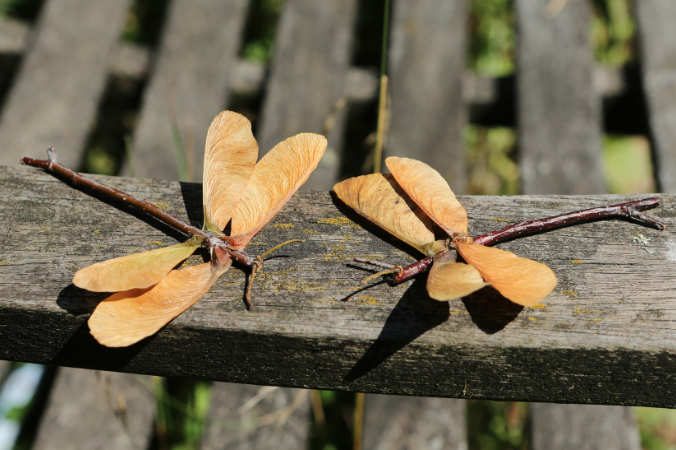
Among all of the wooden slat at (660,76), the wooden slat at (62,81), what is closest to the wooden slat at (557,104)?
the wooden slat at (660,76)

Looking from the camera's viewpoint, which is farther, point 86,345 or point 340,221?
point 340,221

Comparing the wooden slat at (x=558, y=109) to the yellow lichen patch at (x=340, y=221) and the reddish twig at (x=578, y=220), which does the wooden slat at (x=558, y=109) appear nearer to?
the reddish twig at (x=578, y=220)

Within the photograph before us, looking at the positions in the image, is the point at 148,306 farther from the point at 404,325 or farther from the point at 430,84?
the point at 430,84

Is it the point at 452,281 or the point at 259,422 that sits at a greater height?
the point at 452,281

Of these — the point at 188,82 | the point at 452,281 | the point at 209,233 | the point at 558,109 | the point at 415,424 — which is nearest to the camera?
the point at 452,281

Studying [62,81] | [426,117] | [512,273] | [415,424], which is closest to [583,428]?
[415,424]

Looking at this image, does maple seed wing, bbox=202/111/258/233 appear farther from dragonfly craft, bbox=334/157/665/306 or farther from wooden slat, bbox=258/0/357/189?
wooden slat, bbox=258/0/357/189
